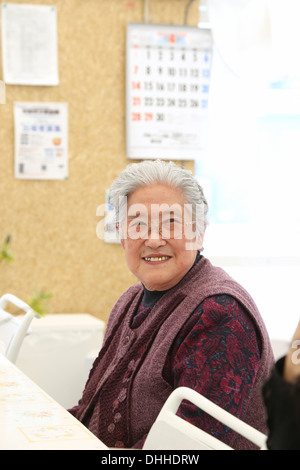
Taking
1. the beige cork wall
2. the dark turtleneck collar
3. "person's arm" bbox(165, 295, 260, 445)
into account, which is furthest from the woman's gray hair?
the beige cork wall

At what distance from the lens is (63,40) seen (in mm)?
3291

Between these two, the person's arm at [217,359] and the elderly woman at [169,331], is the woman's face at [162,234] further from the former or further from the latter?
the person's arm at [217,359]

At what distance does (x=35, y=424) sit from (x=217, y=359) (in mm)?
393

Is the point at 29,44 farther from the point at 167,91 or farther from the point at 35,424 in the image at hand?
the point at 35,424

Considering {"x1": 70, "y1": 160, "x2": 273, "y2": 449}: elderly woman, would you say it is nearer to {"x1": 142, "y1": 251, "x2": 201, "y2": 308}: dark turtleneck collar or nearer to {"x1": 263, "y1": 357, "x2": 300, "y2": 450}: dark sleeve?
{"x1": 142, "y1": 251, "x2": 201, "y2": 308}: dark turtleneck collar

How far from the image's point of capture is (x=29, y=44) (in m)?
3.26

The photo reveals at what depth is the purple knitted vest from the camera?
1.57m

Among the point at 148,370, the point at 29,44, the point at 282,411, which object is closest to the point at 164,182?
the point at 148,370

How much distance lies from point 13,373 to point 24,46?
6.19 ft

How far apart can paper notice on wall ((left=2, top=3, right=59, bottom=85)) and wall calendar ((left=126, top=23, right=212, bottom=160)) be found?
0.37m

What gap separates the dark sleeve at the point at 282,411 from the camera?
0.64 meters

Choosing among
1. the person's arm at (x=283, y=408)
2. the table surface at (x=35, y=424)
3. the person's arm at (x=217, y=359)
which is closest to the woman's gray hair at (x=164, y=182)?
the person's arm at (x=217, y=359)
